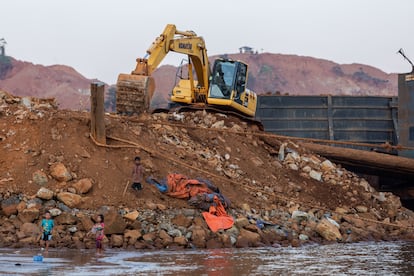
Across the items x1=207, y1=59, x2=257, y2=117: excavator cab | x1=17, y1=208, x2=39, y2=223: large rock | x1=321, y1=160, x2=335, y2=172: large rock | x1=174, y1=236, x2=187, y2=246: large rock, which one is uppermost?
x1=207, y1=59, x2=257, y2=117: excavator cab

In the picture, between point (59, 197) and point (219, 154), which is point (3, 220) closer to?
point (59, 197)

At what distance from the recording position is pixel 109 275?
10836 mm

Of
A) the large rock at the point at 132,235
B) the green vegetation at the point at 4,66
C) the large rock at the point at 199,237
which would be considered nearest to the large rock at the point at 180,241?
the large rock at the point at 199,237

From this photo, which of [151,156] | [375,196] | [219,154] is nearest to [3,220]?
[151,156]

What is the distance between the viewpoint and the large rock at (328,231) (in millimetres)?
17234

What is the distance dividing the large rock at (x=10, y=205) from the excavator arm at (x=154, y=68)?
599 centimetres

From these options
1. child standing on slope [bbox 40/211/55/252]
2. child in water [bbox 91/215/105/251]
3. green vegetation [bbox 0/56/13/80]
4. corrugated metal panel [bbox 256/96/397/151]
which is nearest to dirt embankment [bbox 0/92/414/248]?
child in water [bbox 91/215/105/251]

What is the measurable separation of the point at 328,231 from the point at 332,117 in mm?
12594

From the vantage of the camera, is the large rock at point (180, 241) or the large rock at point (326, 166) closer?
the large rock at point (180, 241)

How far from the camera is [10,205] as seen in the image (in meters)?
14.8

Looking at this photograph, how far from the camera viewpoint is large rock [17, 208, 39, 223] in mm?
14555

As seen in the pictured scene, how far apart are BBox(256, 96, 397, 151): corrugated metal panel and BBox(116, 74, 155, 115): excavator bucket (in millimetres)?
8989

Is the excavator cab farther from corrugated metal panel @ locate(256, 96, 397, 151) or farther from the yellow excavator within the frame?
corrugated metal panel @ locate(256, 96, 397, 151)

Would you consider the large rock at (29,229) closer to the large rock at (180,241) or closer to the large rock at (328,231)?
the large rock at (180,241)
